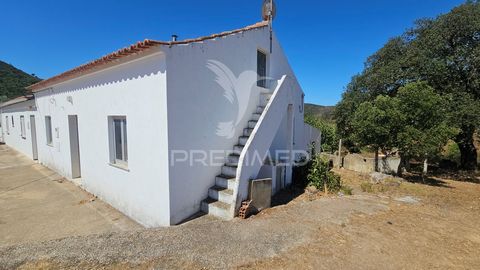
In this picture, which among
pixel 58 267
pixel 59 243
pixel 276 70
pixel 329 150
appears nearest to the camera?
pixel 58 267

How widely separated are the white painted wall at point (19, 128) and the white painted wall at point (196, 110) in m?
12.6

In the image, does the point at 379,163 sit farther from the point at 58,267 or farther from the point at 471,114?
the point at 58,267

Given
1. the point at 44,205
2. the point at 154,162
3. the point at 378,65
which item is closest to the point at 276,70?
the point at 154,162

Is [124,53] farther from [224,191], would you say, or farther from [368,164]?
[368,164]

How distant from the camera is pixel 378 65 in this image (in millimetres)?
16625

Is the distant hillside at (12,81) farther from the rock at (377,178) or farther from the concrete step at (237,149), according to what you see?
the rock at (377,178)

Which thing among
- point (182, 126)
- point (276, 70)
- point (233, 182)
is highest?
point (276, 70)

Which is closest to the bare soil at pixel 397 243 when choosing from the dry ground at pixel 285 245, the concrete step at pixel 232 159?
the dry ground at pixel 285 245

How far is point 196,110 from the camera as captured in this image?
221 inches

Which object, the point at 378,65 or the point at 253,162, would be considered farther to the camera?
the point at 378,65

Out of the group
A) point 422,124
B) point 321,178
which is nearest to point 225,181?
point 321,178

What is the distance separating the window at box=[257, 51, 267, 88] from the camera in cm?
889

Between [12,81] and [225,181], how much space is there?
5735cm

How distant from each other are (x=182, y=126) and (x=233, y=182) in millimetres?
1984
